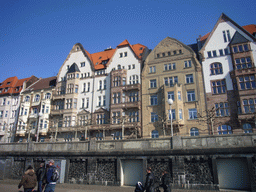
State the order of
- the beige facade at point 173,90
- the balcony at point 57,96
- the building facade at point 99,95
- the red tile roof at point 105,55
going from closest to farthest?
1. the beige facade at point 173,90
2. the building facade at point 99,95
3. the red tile roof at point 105,55
4. the balcony at point 57,96

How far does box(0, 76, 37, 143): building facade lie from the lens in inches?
1929

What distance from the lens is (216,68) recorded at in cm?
3538

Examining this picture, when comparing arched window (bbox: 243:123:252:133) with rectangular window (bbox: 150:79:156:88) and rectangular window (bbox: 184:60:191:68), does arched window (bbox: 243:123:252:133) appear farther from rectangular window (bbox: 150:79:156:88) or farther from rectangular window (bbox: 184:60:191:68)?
rectangular window (bbox: 150:79:156:88)

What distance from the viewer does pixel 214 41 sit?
36.8 meters

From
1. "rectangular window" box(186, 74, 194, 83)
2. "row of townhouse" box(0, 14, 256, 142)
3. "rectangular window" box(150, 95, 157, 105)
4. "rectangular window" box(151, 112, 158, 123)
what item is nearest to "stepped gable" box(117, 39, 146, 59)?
"row of townhouse" box(0, 14, 256, 142)

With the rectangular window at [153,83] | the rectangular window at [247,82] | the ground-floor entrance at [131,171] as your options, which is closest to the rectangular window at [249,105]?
the rectangular window at [247,82]

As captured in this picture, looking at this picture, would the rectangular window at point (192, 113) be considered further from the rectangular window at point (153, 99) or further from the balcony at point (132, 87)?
the balcony at point (132, 87)

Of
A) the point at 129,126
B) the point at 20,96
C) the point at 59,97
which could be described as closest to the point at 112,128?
the point at 129,126

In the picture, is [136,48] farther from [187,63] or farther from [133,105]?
[133,105]

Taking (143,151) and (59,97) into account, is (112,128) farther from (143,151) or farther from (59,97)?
(143,151)

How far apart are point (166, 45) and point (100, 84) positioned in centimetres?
1490

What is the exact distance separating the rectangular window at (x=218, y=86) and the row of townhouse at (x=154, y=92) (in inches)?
5.6

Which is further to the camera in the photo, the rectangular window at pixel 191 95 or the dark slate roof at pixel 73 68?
the dark slate roof at pixel 73 68

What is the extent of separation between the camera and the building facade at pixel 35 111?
1773 inches
